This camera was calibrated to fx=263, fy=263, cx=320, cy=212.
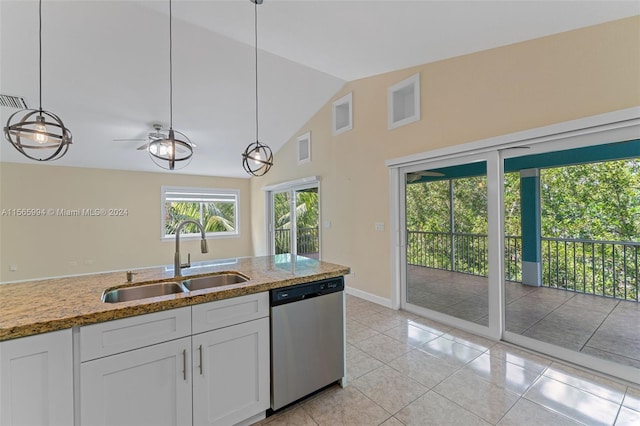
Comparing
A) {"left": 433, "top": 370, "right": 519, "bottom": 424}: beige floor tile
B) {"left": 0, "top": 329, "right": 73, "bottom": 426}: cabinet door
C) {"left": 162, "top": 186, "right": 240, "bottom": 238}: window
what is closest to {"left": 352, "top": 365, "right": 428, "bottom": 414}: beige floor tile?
{"left": 433, "top": 370, "right": 519, "bottom": 424}: beige floor tile

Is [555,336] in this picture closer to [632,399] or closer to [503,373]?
[632,399]

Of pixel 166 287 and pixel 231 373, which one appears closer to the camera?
pixel 231 373

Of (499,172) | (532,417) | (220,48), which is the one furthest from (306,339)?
(220,48)

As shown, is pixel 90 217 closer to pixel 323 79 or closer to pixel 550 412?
pixel 323 79

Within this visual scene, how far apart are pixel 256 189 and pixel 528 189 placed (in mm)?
6361

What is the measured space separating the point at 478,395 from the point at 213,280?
223 centimetres

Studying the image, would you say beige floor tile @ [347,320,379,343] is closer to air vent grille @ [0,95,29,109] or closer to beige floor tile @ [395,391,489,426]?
beige floor tile @ [395,391,489,426]

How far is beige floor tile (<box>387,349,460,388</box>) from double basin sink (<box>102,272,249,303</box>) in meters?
1.65

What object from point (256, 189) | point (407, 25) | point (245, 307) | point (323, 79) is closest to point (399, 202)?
point (407, 25)

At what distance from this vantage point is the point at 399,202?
12.4 feet

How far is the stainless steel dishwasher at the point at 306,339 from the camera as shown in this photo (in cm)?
179

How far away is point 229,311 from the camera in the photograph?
163 centimetres

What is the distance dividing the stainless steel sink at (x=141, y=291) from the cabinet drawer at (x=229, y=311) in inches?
14.6

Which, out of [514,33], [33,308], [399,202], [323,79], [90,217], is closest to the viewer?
[33,308]
